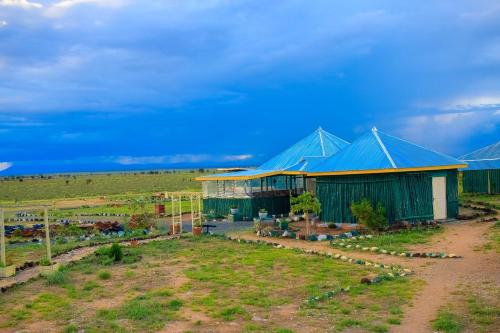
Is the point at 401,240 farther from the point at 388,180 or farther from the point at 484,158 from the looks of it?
the point at 484,158

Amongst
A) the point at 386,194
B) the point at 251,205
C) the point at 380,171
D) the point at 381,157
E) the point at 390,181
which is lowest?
the point at 251,205

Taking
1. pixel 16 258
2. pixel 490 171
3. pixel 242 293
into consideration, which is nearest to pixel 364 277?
pixel 242 293

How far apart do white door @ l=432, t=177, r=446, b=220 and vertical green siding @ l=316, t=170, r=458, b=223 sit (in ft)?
0.88

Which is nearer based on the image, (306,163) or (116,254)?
(116,254)

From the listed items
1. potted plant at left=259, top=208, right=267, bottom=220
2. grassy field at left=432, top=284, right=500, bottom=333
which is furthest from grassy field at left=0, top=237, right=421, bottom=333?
potted plant at left=259, top=208, right=267, bottom=220

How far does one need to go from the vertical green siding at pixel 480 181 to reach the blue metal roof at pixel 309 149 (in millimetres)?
11448

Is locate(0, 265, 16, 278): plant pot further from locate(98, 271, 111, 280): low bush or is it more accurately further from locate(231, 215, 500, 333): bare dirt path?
locate(231, 215, 500, 333): bare dirt path

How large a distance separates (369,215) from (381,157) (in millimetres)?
3306

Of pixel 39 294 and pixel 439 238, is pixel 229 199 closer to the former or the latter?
pixel 439 238

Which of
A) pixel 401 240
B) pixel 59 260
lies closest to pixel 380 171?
pixel 401 240

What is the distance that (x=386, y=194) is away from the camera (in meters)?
22.5

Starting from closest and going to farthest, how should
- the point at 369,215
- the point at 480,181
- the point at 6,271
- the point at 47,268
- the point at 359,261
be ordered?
the point at 6,271 < the point at 359,261 < the point at 47,268 < the point at 369,215 < the point at 480,181

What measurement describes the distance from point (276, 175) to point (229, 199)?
2.94 metres

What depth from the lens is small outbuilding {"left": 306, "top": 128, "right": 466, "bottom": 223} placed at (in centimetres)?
2242
